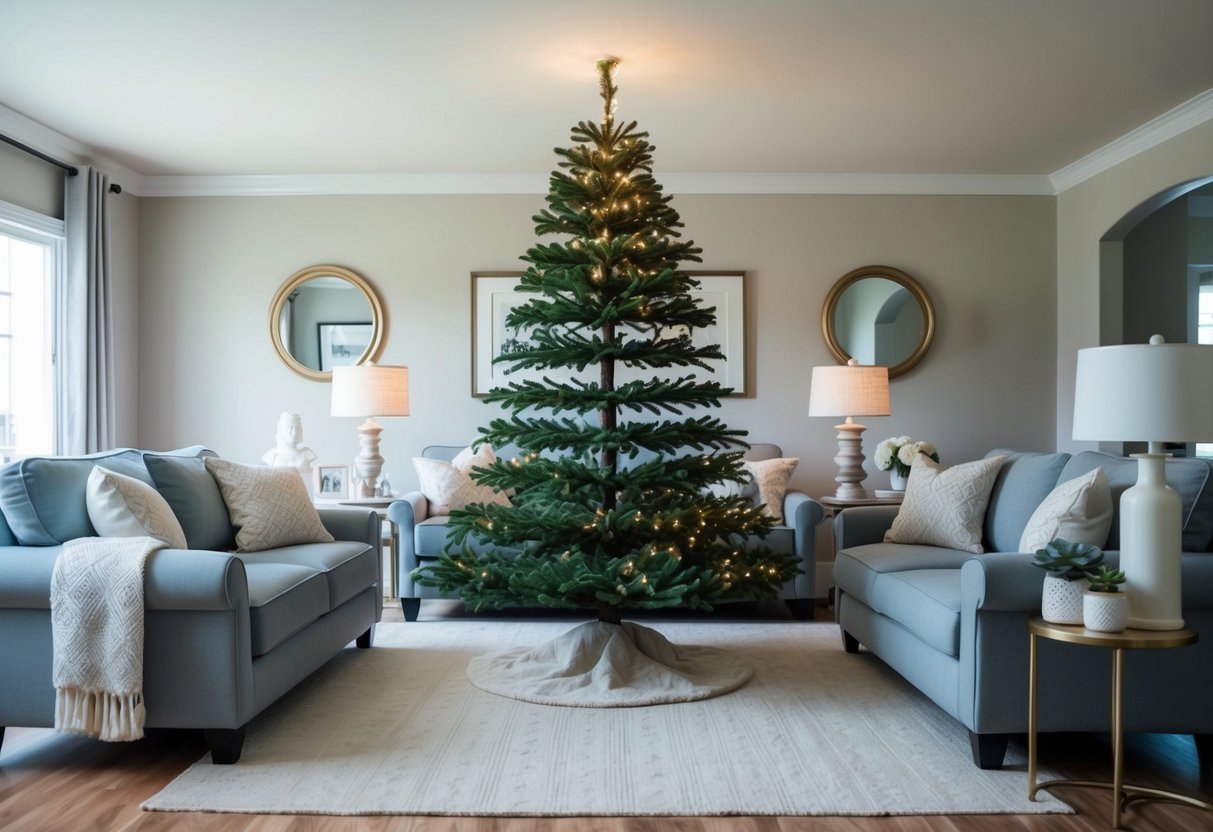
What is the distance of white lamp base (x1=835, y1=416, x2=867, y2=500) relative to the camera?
5336 mm

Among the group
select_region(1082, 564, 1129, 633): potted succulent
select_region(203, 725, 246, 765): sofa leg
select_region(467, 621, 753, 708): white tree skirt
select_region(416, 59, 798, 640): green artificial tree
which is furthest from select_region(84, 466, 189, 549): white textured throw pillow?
select_region(1082, 564, 1129, 633): potted succulent

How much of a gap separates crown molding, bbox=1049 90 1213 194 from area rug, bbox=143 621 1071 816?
303 centimetres

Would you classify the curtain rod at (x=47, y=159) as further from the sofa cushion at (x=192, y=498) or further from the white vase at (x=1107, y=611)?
the white vase at (x=1107, y=611)

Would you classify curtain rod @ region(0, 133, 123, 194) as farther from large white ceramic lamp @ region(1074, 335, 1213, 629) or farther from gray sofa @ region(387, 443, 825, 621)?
large white ceramic lamp @ region(1074, 335, 1213, 629)

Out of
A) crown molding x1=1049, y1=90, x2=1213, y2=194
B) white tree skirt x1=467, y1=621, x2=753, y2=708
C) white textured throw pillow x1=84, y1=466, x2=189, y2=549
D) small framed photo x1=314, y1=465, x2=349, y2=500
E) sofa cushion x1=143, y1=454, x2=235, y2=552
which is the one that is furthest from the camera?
small framed photo x1=314, y1=465, x2=349, y2=500

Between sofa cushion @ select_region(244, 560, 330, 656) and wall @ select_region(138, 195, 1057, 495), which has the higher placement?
wall @ select_region(138, 195, 1057, 495)

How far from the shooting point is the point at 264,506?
3.77 metres

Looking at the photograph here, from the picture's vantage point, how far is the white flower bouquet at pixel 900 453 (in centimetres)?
524

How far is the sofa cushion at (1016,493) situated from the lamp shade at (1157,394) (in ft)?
3.75

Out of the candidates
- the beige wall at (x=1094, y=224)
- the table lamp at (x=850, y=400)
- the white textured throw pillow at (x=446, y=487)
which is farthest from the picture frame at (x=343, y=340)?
the beige wall at (x=1094, y=224)

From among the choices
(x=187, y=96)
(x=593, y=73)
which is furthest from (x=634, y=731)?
(x=187, y=96)

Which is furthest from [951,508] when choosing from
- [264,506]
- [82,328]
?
[82,328]

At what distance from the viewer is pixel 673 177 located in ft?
19.2

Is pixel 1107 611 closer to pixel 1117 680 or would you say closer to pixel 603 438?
pixel 1117 680
